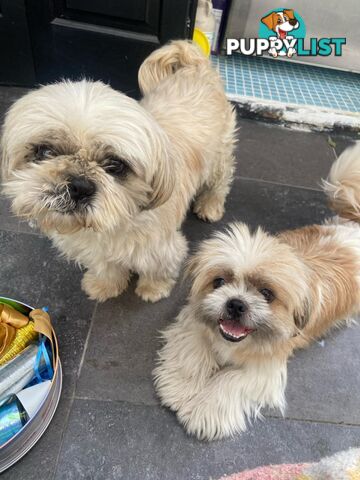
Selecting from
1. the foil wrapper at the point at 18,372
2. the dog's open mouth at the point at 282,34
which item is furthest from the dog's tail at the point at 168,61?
the dog's open mouth at the point at 282,34

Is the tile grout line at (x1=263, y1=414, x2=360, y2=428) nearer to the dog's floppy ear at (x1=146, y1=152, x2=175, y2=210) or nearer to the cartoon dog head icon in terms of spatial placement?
the dog's floppy ear at (x1=146, y1=152, x2=175, y2=210)

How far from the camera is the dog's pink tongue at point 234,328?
55.5 inches

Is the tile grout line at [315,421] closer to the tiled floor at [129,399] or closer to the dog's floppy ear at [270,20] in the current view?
the tiled floor at [129,399]

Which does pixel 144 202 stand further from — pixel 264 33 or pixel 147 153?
pixel 264 33

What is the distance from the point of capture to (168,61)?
6.72 feet

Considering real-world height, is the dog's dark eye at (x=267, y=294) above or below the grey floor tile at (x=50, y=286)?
above

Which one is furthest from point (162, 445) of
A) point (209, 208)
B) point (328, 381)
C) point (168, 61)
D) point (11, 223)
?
point (168, 61)

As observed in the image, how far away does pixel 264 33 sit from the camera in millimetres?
3480

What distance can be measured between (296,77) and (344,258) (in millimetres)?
2618

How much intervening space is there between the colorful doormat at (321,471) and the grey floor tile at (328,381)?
0.79 ft

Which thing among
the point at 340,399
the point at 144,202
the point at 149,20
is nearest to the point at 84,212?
the point at 144,202

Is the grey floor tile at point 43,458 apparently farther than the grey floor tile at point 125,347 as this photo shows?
No

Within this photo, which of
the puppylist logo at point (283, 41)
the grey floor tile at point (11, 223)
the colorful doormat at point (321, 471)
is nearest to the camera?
the colorful doormat at point (321, 471)

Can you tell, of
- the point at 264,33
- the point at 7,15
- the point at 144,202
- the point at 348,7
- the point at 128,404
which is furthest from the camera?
the point at 264,33
